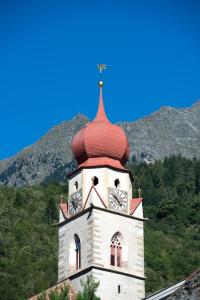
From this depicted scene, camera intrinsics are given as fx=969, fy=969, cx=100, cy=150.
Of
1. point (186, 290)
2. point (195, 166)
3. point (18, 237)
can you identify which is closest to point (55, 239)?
point (18, 237)

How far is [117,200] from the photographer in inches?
1699

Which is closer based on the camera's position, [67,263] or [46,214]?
[67,263]

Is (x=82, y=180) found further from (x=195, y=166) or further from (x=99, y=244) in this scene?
(x=195, y=166)

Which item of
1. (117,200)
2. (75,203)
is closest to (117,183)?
(117,200)

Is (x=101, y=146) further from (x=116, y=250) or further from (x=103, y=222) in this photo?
(x=116, y=250)

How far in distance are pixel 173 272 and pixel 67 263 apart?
45.1 metres

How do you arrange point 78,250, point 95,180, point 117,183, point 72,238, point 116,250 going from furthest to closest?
point 117,183 < point 95,180 < point 72,238 < point 78,250 < point 116,250

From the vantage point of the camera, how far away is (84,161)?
44500 millimetres

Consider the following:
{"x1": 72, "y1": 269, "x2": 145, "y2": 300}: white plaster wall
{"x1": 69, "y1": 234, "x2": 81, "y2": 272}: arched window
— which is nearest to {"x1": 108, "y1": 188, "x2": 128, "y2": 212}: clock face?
{"x1": 69, "y1": 234, "x2": 81, "y2": 272}: arched window

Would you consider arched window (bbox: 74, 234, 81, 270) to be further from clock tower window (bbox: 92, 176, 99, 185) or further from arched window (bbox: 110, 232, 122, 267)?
clock tower window (bbox: 92, 176, 99, 185)

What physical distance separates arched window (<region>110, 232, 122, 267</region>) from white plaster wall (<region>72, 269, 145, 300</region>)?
0.72 m

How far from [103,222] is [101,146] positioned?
13.5ft

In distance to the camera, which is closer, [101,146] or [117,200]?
[117,200]

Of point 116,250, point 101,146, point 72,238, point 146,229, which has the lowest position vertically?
point 116,250
